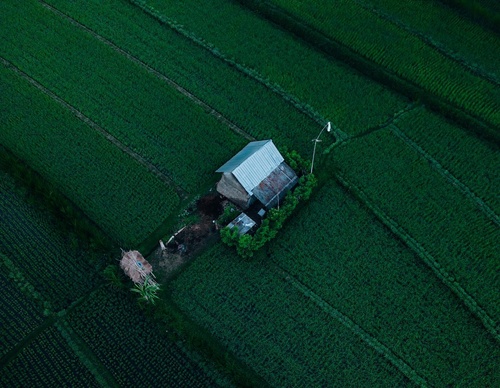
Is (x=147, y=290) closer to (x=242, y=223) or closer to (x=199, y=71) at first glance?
(x=242, y=223)

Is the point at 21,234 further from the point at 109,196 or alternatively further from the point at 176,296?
the point at 176,296

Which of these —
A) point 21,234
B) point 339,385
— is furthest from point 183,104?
point 339,385

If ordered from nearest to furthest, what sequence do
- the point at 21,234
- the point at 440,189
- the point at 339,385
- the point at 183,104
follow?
the point at 339,385 → the point at 21,234 → the point at 440,189 → the point at 183,104

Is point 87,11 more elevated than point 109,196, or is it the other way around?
point 87,11

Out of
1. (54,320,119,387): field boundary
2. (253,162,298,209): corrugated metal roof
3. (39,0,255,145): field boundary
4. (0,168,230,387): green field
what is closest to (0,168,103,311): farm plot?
(0,168,230,387): green field

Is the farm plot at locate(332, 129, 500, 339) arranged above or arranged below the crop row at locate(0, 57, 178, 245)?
above

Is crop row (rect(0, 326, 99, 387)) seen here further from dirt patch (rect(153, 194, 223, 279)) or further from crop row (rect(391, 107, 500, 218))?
crop row (rect(391, 107, 500, 218))

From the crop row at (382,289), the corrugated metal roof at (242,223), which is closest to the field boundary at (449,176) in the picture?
the crop row at (382,289)
